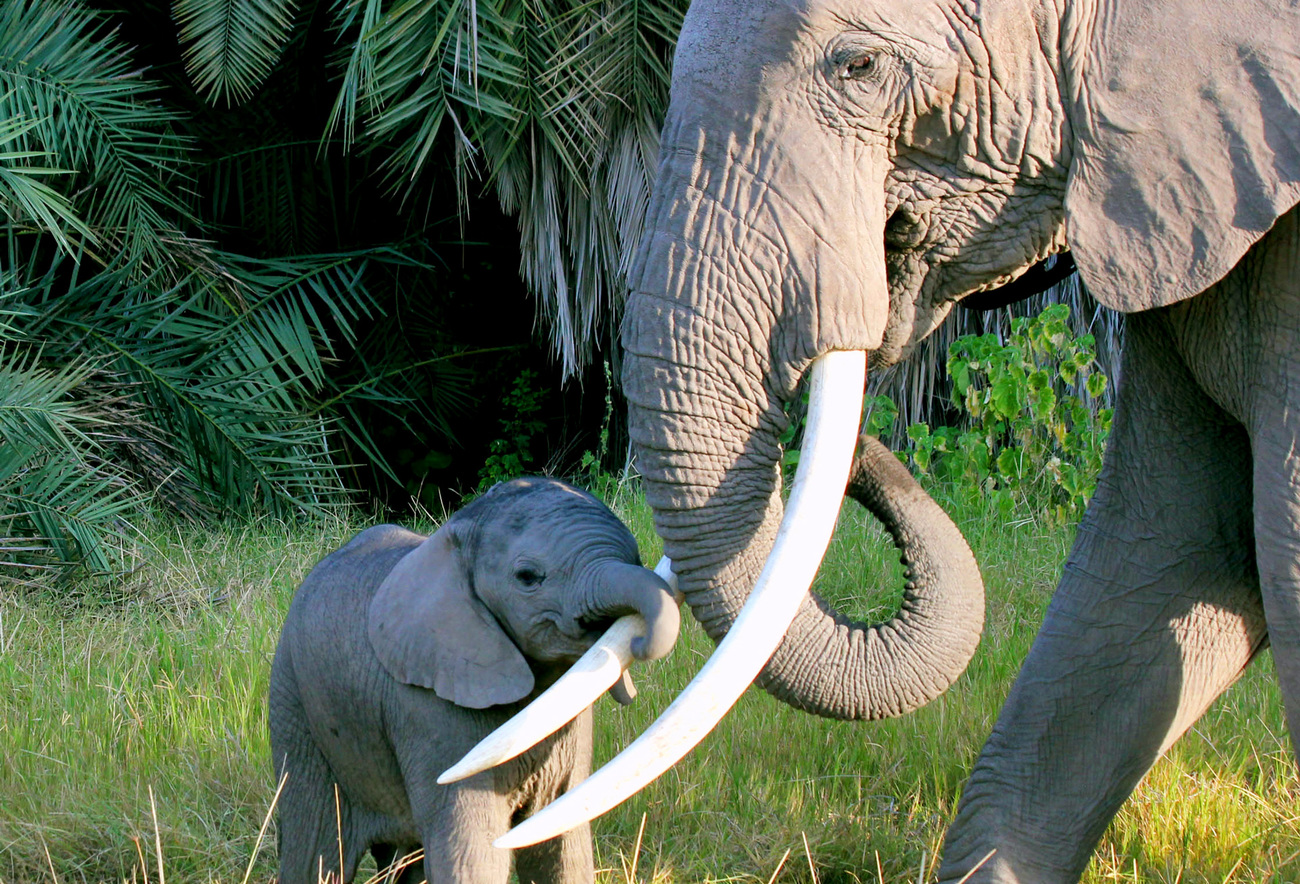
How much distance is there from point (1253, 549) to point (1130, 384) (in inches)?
14.8

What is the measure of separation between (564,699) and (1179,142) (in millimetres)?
1219

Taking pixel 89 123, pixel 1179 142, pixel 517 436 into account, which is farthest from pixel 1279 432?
pixel 517 436

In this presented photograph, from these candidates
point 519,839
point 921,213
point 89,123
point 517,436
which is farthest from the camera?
point 517,436

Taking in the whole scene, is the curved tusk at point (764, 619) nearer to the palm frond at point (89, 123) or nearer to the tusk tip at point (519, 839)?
the tusk tip at point (519, 839)

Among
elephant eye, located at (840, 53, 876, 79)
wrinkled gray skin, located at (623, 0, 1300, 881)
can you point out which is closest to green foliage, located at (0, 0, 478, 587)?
wrinkled gray skin, located at (623, 0, 1300, 881)

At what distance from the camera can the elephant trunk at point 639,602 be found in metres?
2.28

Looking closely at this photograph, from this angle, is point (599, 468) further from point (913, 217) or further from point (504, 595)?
point (913, 217)

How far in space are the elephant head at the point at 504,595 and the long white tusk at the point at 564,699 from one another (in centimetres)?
6

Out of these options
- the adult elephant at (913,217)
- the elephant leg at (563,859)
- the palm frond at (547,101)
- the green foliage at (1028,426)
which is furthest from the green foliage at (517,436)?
the adult elephant at (913,217)

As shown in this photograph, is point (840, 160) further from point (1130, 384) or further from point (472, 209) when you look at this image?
point (472, 209)

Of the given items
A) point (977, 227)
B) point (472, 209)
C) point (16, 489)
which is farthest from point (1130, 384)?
point (472, 209)

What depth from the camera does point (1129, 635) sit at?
292 centimetres

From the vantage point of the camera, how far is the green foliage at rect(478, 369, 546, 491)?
8.31m

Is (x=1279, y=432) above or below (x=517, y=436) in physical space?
above
